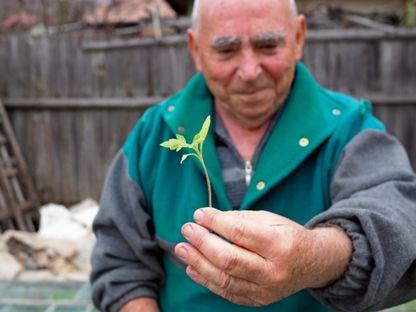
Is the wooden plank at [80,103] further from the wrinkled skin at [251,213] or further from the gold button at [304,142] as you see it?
the gold button at [304,142]

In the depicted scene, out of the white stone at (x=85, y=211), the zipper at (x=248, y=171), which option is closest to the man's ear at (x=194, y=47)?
the zipper at (x=248, y=171)

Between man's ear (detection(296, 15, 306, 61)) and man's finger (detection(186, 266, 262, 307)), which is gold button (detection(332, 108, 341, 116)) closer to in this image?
man's ear (detection(296, 15, 306, 61))

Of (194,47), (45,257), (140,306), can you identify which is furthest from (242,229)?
(45,257)

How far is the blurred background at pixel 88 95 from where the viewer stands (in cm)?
484

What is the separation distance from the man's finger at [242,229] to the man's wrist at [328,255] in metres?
0.17

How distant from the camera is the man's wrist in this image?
1.23 m

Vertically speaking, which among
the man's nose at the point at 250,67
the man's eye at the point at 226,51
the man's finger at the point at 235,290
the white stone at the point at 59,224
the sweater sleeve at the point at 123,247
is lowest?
the white stone at the point at 59,224

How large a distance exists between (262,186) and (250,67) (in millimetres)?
405

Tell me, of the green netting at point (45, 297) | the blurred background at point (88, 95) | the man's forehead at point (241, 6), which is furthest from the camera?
the blurred background at point (88, 95)

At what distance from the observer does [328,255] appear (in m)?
1.26

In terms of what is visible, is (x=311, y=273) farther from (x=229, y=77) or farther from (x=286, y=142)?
(x=229, y=77)

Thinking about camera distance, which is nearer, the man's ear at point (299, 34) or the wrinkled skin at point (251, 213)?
the wrinkled skin at point (251, 213)

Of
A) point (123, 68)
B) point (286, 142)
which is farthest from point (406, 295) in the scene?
point (123, 68)

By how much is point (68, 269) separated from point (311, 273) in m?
3.61
